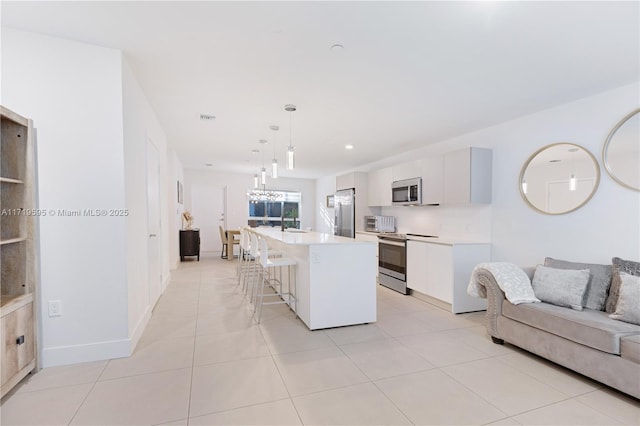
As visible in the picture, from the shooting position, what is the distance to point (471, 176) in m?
3.85

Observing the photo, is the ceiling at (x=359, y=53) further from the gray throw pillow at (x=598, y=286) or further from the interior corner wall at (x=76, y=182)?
the gray throw pillow at (x=598, y=286)

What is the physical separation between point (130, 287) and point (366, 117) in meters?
3.08

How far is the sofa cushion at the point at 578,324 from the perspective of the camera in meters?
2.04

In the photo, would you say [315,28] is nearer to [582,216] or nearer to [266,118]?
[266,118]

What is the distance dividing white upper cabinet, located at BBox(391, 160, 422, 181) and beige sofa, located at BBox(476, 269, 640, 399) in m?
2.28

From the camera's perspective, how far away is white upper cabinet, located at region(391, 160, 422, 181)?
4.81 metres

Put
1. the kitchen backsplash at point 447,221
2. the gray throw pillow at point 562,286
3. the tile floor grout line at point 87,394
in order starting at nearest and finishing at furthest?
the tile floor grout line at point 87,394
the gray throw pillow at point 562,286
the kitchen backsplash at point 447,221

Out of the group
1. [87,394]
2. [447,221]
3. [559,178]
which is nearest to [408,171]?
[447,221]

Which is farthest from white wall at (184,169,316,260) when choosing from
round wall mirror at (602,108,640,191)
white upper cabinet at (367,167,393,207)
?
round wall mirror at (602,108,640,191)

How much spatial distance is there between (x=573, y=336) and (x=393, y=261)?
8.83 feet

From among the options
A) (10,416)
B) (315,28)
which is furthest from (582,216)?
(10,416)

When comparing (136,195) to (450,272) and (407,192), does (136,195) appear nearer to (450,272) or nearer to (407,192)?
(450,272)

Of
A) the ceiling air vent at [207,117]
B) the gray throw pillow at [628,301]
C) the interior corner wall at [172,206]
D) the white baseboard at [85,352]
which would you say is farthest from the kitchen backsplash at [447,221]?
the interior corner wall at [172,206]

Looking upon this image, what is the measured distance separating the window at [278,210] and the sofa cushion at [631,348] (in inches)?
307
